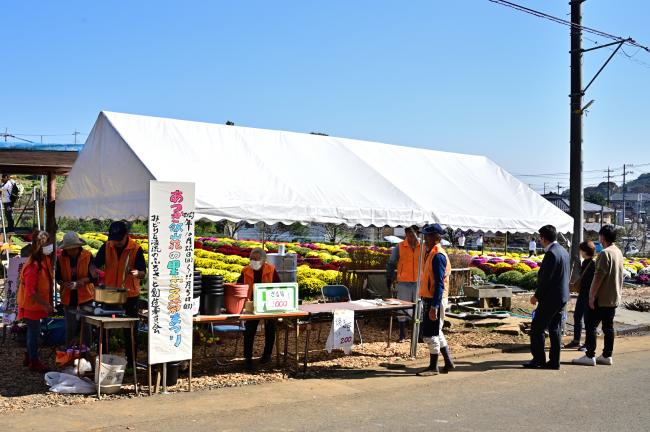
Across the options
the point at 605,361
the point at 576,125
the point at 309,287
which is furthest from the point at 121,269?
the point at 576,125

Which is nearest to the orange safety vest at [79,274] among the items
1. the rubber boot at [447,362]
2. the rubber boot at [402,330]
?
the rubber boot at [447,362]

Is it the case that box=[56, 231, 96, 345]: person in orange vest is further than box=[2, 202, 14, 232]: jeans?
No

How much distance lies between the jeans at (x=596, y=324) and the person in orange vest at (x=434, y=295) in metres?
2.24

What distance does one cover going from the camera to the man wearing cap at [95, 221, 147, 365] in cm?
808

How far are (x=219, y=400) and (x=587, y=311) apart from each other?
→ 5.74 m

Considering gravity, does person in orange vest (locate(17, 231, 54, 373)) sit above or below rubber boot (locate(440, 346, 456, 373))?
above

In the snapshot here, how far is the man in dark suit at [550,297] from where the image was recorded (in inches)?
360

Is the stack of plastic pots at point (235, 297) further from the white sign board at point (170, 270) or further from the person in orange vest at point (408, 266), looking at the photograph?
the person in orange vest at point (408, 266)

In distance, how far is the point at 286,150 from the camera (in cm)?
1016

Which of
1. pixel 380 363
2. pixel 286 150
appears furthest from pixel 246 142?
pixel 380 363

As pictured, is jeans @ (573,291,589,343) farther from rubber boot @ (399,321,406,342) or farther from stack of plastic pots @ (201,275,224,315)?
stack of plastic pots @ (201,275,224,315)

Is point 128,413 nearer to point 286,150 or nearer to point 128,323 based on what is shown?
point 128,323

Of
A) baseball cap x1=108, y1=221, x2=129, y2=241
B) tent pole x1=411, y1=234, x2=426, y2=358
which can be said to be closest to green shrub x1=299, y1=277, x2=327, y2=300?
tent pole x1=411, y1=234, x2=426, y2=358

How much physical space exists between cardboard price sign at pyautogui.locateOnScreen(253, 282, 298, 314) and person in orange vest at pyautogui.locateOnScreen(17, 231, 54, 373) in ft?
Answer: 8.21
